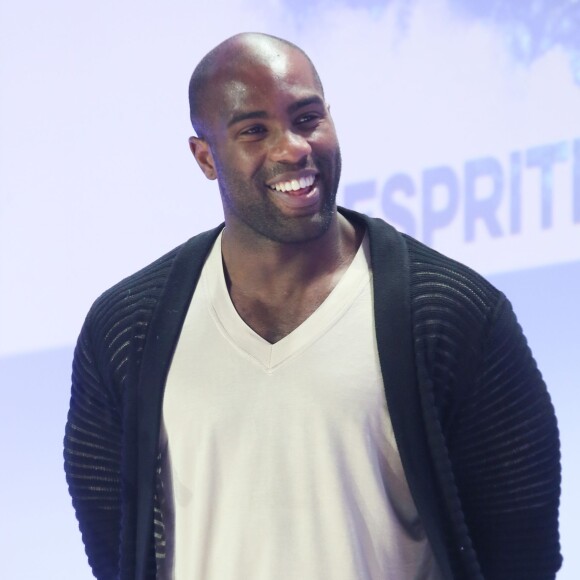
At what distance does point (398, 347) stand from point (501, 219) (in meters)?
0.79

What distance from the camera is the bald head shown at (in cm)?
195

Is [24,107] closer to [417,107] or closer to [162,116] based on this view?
[162,116]

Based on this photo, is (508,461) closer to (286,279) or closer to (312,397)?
(312,397)

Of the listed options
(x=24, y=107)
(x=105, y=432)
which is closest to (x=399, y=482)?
(x=105, y=432)

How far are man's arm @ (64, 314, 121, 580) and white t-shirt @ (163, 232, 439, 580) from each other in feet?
0.54

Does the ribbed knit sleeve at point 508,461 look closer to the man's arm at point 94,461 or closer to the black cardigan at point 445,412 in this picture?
the black cardigan at point 445,412

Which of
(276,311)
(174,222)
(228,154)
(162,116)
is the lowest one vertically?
(276,311)

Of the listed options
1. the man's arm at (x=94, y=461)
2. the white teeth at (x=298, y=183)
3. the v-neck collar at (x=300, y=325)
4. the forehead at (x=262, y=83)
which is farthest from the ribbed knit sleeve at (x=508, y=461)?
the man's arm at (x=94, y=461)

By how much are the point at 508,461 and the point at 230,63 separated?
65cm

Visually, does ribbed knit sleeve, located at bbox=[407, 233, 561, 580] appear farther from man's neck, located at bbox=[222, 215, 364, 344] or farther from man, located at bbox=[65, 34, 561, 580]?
man's neck, located at bbox=[222, 215, 364, 344]

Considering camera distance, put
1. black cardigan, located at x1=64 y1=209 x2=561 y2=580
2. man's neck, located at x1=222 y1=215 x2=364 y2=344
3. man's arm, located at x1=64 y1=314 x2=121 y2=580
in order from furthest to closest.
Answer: man's arm, located at x1=64 y1=314 x2=121 y2=580 → man's neck, located at x1=222 y1=215 x2=364 y2=344 → black cardigan, located at x1=64 y1=209 x2=561 y2=580

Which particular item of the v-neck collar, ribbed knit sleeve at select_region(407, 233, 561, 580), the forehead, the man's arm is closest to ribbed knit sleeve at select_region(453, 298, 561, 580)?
ribbed knit sleeve at select_region(407, 233, 561, 580)

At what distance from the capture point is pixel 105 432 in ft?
6.79

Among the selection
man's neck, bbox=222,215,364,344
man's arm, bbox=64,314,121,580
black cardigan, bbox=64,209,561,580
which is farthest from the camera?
man's arm, bbox=64,314,121,580
